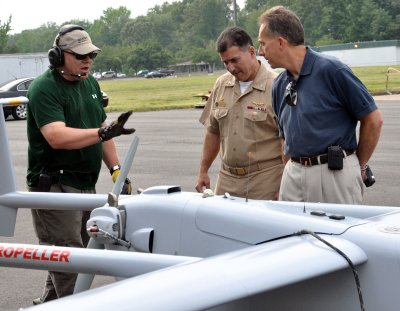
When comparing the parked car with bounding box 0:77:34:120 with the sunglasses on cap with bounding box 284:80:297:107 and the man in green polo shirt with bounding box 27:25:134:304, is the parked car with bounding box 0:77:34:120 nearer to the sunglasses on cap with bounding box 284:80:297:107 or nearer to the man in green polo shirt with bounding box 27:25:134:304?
the man in green polo shirt with bounding box 27:25:134:304

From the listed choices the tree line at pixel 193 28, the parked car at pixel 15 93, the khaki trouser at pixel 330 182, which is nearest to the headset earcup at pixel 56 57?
the khaki trouser at pixel 330 182

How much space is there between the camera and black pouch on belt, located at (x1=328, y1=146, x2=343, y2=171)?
412 cm

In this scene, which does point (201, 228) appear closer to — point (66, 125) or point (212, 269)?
point (212, 269)

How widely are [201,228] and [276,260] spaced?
756mm

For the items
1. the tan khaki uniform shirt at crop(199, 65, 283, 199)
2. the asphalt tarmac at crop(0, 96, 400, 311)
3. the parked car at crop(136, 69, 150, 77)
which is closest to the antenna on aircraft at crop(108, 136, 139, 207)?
the tan khaki uniform shirt at crop(199, 65, 283, 199)

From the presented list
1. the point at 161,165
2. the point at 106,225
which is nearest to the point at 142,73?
the point at 161,165

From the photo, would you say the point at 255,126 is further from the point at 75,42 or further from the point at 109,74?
the point at 109,74

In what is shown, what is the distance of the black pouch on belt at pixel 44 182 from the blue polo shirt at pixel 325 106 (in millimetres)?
1523

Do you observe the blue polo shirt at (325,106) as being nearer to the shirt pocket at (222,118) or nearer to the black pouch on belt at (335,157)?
the black pouch on belt at (335,157)

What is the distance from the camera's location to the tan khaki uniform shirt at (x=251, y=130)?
16.2ft

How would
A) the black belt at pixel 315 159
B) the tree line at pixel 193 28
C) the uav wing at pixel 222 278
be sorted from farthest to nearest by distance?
the tree line at pixel 193 28 < the black belt at pixel 315 159 < the uav wing at pixel 222 278

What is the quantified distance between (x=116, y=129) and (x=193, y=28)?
477 ft

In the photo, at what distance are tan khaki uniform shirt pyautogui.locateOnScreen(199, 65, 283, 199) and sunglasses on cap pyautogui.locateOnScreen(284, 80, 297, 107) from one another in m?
0.62

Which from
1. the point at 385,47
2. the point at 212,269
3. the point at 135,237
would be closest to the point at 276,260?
the point at 212,269
